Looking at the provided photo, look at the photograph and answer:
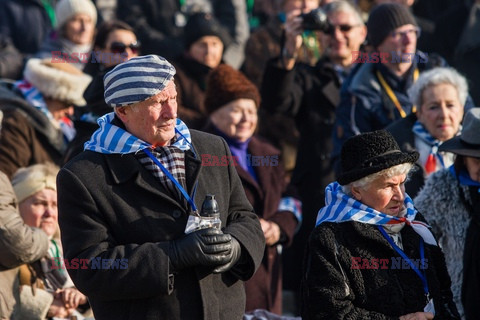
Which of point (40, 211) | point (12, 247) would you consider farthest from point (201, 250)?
point (40, 211)

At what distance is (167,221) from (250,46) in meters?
4.51

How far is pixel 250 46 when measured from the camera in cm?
875

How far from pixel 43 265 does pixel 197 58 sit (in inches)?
112

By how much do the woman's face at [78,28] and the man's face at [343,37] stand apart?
222cm

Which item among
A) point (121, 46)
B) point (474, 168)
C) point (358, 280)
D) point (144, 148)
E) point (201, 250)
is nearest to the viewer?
point (201, 250)

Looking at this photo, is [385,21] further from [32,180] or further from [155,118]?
[155,118]

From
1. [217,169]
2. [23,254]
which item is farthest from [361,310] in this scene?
[23,254]

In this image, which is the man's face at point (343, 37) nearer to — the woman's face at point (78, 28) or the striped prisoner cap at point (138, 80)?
the woman's face at point (78, 28)

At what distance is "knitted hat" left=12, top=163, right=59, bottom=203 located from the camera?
20.3 feet

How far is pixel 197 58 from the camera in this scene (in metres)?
8.21

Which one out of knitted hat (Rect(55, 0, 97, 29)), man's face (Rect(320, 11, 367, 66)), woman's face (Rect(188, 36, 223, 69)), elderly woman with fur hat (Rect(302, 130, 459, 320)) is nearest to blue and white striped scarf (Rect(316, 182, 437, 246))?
elderly woman with fur hat (Rect(302, 130, 459, 320))

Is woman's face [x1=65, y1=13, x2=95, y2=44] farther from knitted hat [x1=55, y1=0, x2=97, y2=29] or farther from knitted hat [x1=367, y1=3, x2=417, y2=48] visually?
knitted hat [x1=367, y1=3, x2=417, y2=48]

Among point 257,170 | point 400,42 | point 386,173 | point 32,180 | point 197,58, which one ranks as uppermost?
point 400,42

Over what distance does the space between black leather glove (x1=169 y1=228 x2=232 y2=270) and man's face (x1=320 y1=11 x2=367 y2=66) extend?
3868 mm
